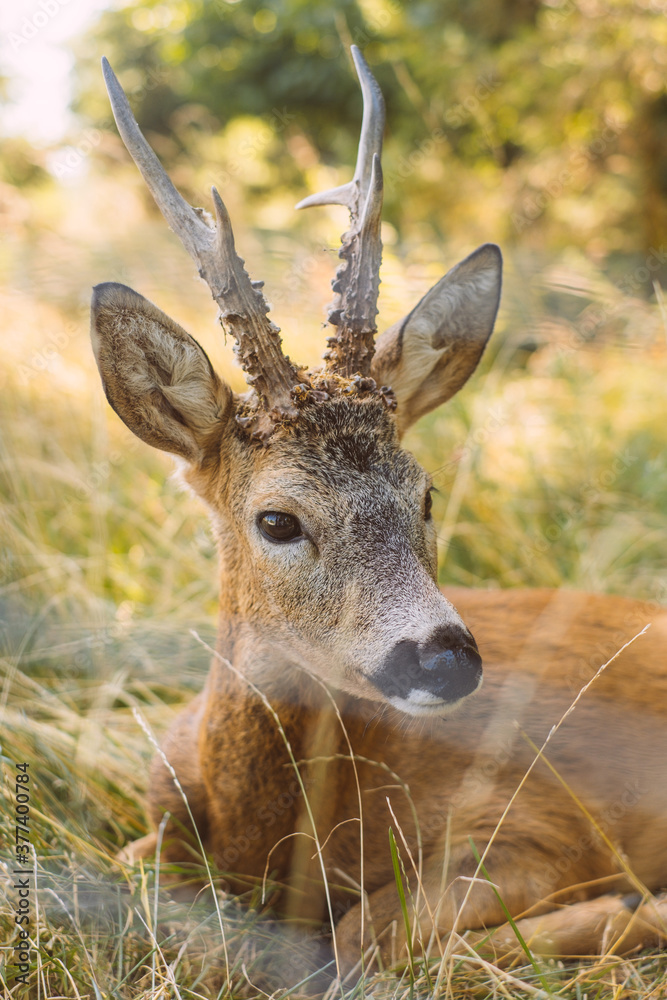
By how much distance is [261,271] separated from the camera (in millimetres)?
7516

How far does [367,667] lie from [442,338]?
1.42 meters

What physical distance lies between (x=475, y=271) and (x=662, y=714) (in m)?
1.80

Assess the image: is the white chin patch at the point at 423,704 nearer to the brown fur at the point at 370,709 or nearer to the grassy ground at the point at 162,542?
the brown fur at the point at 370,709

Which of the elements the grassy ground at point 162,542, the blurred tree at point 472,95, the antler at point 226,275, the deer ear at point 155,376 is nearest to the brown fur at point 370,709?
the deer ear at point 155,376

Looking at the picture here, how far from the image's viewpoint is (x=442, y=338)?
3123 millimetres

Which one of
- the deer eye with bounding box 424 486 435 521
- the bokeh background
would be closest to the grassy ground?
the bokeh background

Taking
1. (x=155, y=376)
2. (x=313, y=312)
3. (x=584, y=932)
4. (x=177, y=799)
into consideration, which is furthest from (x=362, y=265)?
(x=313, y=312)

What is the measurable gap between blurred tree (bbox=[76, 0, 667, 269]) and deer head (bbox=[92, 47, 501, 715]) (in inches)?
172

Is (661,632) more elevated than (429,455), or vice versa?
(429,455)

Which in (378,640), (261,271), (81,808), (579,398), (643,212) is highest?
(643,212)

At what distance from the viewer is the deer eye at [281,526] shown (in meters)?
2.52

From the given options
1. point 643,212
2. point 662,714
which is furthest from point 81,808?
point 643,212

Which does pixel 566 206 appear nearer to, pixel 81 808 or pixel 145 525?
pixel 145 525

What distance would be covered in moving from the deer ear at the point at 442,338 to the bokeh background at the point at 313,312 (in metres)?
0.52
